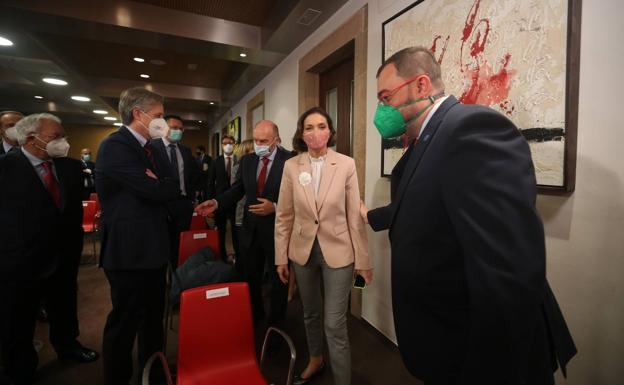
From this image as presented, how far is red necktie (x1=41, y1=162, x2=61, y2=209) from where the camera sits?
200 cm

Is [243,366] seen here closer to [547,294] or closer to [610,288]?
[547,294]

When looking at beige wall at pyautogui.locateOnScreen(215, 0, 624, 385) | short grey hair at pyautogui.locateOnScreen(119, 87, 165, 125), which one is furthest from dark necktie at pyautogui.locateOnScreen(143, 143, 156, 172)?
beige wall at pyautogui.locateOnScreen(215, 0, 624, 385)

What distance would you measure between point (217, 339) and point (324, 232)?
2.43 ft

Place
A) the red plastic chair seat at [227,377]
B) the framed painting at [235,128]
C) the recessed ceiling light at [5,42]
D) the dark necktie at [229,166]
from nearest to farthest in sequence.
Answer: the red plastic chair seat at [227,377] → the recessed ceiling light at [5,42] → the dark necktie at [229,166] → the framed painting at [235,128]

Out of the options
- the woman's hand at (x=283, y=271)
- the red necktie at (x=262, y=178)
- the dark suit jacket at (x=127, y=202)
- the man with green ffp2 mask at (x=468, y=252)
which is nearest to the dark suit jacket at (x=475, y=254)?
the man with green ffp2 mask at (x=468, y=252)

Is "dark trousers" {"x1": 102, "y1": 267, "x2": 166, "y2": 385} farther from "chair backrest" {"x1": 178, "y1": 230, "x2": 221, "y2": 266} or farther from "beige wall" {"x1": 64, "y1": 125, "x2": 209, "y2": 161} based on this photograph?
"beige wall" {"x1": 64, "y1": 125, "x2": 209, "y2": 161}

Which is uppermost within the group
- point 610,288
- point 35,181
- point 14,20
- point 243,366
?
point 14,20

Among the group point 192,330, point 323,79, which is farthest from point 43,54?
point 192,330

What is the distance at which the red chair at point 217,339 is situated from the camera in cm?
140

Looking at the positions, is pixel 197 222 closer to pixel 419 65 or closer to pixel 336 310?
pixel 336 310

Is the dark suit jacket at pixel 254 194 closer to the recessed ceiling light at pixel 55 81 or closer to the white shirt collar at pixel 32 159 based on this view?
the white shirt collar at pixel 32 159

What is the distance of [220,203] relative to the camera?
245 cm

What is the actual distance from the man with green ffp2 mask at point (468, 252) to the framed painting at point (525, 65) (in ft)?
2.23

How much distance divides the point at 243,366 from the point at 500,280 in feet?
4.23
